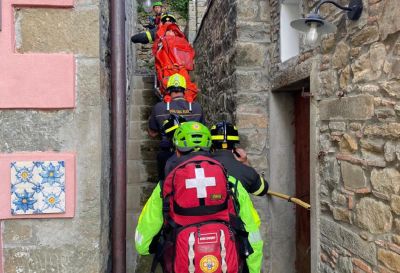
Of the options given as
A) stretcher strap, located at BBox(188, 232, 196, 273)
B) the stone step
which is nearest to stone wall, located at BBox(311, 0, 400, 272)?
stretcher strap, located at BBox(188, 232, 196, 273)

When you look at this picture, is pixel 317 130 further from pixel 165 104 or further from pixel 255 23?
pixel 165 104

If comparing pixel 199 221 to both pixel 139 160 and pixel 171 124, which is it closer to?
pixel 171 124

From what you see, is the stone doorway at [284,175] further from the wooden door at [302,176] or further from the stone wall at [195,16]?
the stone wall at [195,16]

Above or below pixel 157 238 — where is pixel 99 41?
above

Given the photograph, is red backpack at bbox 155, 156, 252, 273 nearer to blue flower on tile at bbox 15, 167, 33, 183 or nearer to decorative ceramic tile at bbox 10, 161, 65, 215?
decorative ceramic tile at bbox 10, 161, 65, 215

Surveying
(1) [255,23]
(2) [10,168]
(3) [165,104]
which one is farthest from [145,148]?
(2) [10,168]

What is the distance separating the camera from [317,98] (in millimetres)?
3053

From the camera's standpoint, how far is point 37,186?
2297 mm

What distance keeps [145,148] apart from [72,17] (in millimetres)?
3413

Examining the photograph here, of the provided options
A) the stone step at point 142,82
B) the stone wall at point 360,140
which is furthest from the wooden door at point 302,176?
the stone step at point 142,82

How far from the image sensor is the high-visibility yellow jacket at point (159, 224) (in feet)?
8.36

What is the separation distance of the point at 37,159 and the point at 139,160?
3230 mm

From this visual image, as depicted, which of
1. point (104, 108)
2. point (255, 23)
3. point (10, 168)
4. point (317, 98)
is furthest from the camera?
point (255, 23)

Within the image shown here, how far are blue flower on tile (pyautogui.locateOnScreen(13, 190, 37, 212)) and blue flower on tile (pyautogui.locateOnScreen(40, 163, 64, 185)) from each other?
0.39ft
